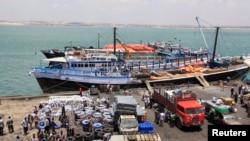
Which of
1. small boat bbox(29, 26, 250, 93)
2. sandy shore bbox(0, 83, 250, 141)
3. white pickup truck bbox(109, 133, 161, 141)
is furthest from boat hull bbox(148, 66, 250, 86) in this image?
white pickup truck bbox(109, 133, 161, 141)

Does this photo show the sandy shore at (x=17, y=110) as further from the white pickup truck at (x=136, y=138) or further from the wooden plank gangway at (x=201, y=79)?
the wooden plank gangway at (x=201, y=79)

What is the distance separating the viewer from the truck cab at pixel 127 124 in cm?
2390

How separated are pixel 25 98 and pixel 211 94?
2244cm

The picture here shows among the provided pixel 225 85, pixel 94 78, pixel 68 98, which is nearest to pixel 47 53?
pixel 94 78

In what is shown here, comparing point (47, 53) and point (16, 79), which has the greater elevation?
point (47, 53)

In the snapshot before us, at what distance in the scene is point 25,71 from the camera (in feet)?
234

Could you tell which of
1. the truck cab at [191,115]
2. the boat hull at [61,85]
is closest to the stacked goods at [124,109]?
the truck cab at [191,115]

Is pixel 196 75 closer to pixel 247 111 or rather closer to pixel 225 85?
pixel 225 85

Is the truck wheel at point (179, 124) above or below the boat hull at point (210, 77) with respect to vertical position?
below

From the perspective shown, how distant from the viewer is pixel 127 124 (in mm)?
24375

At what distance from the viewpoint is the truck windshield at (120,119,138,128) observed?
953 inches

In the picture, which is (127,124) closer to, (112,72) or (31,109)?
(31,109)

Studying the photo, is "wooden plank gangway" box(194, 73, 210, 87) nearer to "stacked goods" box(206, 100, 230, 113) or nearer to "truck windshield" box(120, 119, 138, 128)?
"stacked goods" box(206, 100, 230, 113)

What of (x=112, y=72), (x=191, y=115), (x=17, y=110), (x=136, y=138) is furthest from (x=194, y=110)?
(x=112, y=72)
